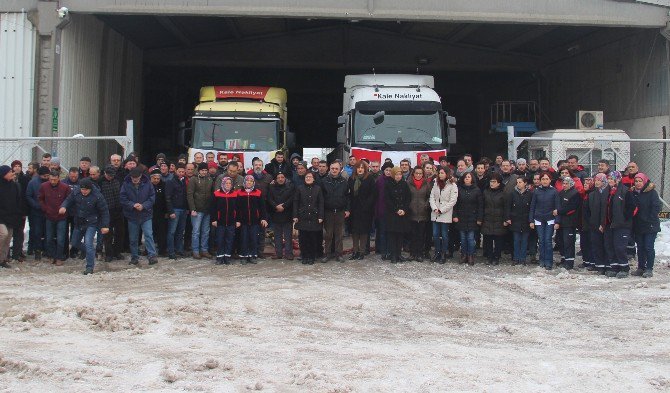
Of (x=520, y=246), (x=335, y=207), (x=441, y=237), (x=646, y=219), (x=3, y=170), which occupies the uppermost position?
(x=3, y=170)

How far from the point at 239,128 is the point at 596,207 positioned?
8383 millimetres

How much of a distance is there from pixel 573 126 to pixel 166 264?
16.7m

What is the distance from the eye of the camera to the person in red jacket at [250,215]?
12773 mm

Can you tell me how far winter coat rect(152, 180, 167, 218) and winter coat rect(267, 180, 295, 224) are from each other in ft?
6.02

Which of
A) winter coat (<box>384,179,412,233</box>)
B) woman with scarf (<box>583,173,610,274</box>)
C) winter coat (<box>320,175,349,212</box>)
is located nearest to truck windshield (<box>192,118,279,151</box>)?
winter coat (<box>320,175,349,212</box>)

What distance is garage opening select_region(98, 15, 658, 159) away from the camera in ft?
76.7

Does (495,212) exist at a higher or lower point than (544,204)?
lower

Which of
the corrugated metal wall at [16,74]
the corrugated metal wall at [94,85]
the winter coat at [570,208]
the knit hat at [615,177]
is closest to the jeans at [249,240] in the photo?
the winter coat at [570,208]

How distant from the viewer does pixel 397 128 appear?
16375 millimetres

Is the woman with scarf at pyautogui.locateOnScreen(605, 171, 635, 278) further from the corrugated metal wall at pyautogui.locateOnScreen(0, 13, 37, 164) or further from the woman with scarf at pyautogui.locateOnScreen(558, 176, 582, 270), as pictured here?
the corrugated metal wall at pyautogui.locateOnScreen(0, 13, 37, 164)

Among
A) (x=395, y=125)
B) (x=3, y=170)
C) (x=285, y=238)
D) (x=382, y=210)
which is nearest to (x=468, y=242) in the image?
(x=382, y=210)

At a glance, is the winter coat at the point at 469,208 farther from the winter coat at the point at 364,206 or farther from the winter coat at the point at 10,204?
the winter coat at the point at 10,204

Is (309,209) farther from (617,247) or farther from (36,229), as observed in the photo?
(617,247)

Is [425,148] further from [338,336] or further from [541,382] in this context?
[541,382]
